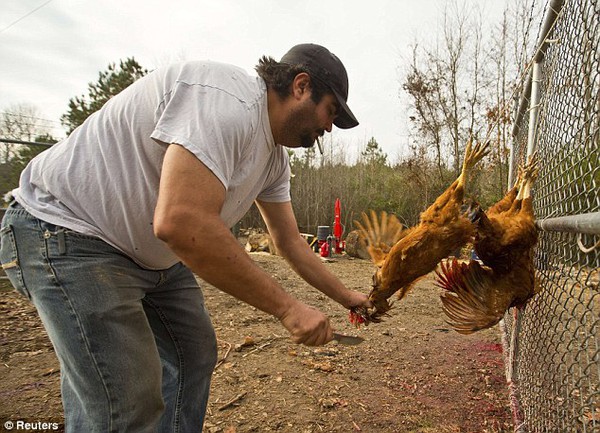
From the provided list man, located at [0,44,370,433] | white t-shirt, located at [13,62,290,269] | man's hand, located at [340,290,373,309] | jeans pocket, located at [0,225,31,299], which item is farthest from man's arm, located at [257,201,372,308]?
jeans pocket, located at [0,225,31,299]

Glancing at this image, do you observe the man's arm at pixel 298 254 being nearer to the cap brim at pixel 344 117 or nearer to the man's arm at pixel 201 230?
the cap brim at pixel 344 117

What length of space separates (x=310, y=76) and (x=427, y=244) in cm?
126

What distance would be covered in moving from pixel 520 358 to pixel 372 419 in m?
1.15

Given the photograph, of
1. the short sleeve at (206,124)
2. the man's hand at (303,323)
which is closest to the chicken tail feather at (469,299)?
the man's hand at (303,323)

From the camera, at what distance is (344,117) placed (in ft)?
6.29

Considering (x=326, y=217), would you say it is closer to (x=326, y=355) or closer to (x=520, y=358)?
(x=326, y=355)

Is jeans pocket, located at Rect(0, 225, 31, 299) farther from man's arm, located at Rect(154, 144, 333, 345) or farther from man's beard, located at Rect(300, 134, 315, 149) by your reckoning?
man's beard, located at Rect(300, 134, 315, 149)

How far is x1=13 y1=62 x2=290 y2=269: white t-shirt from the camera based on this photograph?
4.94ft

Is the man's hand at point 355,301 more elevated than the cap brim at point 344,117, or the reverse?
the cap brim at point 344,117

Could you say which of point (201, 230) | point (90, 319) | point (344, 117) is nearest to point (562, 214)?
point (344, 117)

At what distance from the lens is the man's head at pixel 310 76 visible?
69.5 inches

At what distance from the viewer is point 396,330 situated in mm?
4641

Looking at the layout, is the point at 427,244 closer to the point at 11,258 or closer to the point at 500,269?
the point at 500,269

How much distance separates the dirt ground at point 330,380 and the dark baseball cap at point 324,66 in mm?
2158
